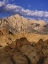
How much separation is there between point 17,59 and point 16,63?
1671 mm

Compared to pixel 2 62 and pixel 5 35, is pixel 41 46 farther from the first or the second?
pixel 5 35

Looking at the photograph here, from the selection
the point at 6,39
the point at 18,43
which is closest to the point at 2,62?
the point at 18,43

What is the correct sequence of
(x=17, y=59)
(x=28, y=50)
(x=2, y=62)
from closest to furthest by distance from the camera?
(x=2, y=62) < (x=17, y=59) < (x=28, y=50)

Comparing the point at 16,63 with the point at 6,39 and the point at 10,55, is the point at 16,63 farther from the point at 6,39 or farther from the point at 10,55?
the point at 6,39

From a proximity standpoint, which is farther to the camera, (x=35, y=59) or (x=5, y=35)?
(x=5, y=35)

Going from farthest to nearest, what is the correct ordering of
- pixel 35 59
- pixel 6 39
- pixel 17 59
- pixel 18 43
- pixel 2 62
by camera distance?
pixel 6 39, pixel 18 43, pixel 35 59, pixel 17 59, pixel 2 62

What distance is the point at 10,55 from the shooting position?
118 feet

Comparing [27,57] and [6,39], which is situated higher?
[6,39]

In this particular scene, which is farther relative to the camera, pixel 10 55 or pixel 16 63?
pixel 10 55

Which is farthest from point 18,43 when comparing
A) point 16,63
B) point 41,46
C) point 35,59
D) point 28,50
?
point 16,63

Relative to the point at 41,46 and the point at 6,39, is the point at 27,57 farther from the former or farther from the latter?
the point at 6,39

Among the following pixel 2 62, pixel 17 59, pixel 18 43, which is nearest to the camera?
pixel 2 62

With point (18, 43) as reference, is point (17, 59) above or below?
below

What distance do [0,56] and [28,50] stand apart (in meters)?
6.67
